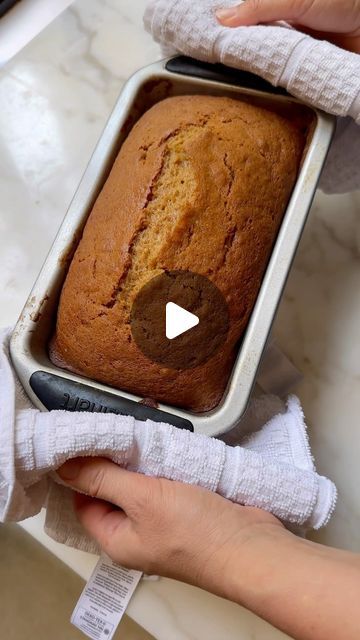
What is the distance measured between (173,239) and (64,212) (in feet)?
1.19

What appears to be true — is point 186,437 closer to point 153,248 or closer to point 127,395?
point 127,395

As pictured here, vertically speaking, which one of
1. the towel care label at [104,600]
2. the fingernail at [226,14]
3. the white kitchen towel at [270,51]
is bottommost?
the towel care label at [104,600]

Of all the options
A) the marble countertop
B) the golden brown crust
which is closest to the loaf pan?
the golden brown crust

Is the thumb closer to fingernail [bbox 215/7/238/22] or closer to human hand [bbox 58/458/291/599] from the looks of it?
fingernail [bbox 215/7/238/22]

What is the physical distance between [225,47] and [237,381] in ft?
1.21

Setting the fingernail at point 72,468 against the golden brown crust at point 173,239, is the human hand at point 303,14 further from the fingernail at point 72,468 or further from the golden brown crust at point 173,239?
the fingernail at point 72,468

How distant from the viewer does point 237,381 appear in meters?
0.60

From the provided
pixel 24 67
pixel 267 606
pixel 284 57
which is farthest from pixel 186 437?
pixel 24 67

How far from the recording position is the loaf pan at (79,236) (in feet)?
1.94

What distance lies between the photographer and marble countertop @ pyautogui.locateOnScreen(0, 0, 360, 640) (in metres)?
0.76

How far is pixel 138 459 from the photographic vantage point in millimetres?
555

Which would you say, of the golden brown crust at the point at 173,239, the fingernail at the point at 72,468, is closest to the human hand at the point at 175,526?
the fingernail at the point at 72,468

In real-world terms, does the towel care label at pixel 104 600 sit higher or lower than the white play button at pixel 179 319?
lower

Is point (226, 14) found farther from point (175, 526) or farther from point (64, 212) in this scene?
point (175, 526)
